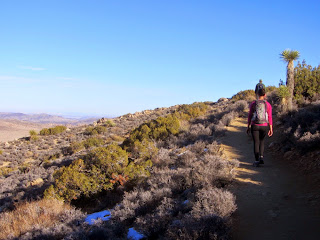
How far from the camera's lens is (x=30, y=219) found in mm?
4730

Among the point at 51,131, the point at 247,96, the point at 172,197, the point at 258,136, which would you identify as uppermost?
the point at 247,96

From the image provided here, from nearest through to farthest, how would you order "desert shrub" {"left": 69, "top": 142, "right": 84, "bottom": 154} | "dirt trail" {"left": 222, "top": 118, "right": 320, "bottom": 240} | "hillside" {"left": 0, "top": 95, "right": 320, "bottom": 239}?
1. "dirt trail" {"left": 222, "top": 118, "right": 320, "bottom": 240}
2. "hillside" {"left": 0, "top": 95, "right": 320, "bottom": 239}
3. "desert shrub" {"left": 69, "top": 142, "right": 84, "bottom": 154}

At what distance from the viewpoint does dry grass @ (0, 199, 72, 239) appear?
14.3ft

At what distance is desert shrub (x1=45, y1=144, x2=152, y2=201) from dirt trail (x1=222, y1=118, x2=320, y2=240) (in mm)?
3451

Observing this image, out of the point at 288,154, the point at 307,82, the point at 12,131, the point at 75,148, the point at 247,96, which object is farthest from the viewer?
the point at 12,131

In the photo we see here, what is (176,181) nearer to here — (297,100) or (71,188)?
(71,188)

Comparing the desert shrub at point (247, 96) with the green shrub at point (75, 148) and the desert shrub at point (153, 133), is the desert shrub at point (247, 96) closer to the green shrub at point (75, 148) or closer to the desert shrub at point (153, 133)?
the desert shrub at point (153, 133)

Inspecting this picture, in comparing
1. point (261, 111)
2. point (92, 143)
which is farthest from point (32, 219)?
point (92, 143)

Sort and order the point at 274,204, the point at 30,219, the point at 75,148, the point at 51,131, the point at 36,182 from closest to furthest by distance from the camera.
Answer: the point at 274,204 → the point at 30,219 → the point at 36,182 → the point at 75,148 → the point at 51,131

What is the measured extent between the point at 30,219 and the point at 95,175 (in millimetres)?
2724

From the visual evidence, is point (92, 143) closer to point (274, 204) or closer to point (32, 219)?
point (32, 219)

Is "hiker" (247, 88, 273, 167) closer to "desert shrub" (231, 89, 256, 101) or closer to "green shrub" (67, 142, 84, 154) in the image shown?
"green shrub" (67, 142, 84, 154)

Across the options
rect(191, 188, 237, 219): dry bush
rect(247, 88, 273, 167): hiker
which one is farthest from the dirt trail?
rect(247, 88, 273, 167): hiker

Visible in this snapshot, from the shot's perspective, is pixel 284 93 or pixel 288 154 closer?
pixel 288 154
